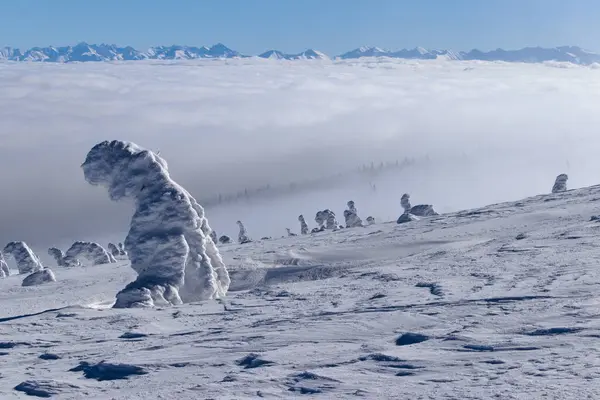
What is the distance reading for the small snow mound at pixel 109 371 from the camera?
14.2 metres

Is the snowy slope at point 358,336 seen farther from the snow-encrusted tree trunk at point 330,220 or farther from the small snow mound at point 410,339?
the snow-encrusted tree trunk at point 330,220

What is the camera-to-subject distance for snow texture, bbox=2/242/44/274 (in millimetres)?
51906

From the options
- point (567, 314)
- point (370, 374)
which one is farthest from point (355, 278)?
point (370, 374)

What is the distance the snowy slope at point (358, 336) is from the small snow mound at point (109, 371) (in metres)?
0.04

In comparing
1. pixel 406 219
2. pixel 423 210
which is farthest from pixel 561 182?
pixel 406 219

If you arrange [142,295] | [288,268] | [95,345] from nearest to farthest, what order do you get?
[95,345] < [142,295] < [288,268]

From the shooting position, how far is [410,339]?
15.0m

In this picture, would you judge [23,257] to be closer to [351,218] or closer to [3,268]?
[3,268]

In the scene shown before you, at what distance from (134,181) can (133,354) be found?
9.95m

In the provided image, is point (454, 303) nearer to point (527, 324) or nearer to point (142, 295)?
point (527, 324)

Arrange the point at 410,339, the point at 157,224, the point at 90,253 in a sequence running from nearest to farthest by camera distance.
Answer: the point at 410,339, the point at 157,224, the point at 90,253

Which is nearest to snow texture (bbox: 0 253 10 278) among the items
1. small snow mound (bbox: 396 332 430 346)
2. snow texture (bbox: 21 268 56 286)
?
snow texture (bbox: 21 268 56 286)

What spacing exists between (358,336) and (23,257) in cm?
4166

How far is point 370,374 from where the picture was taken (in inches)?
505
